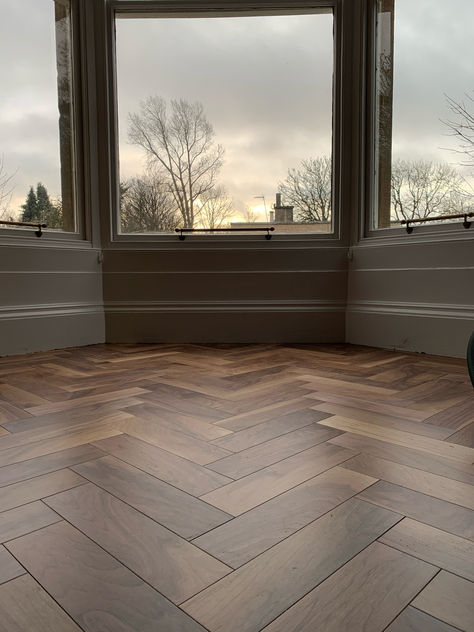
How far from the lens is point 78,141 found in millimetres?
2684

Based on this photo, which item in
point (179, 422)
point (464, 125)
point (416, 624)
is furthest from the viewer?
point (464, 125)

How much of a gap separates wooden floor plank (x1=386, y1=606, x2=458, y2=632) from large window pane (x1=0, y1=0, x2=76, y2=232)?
2.48m

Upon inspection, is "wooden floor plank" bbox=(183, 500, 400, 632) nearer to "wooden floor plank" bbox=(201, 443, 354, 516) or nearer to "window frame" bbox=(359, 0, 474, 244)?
"wooden floor plank" bbox=(201, 443, 354, 516)

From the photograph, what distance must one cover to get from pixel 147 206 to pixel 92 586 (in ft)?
8.07

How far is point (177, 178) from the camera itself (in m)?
2.82

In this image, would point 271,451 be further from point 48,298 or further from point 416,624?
point 48,298

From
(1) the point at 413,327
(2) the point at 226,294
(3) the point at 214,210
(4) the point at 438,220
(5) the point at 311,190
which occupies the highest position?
(5) the point at 311,190

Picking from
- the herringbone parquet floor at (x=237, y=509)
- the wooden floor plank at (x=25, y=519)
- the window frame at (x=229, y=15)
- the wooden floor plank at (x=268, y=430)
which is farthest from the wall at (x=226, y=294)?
the wooden floor plank at (x=25, y=519)

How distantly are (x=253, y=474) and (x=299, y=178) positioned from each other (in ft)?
7.27

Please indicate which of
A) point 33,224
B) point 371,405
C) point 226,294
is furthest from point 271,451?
point 33,224

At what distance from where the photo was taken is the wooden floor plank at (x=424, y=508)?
0.74m

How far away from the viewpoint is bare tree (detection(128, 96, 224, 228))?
2787 millimetres

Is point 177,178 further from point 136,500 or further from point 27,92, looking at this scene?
point 136,500

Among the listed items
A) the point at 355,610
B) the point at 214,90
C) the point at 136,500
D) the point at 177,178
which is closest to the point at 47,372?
the point at 136,500
